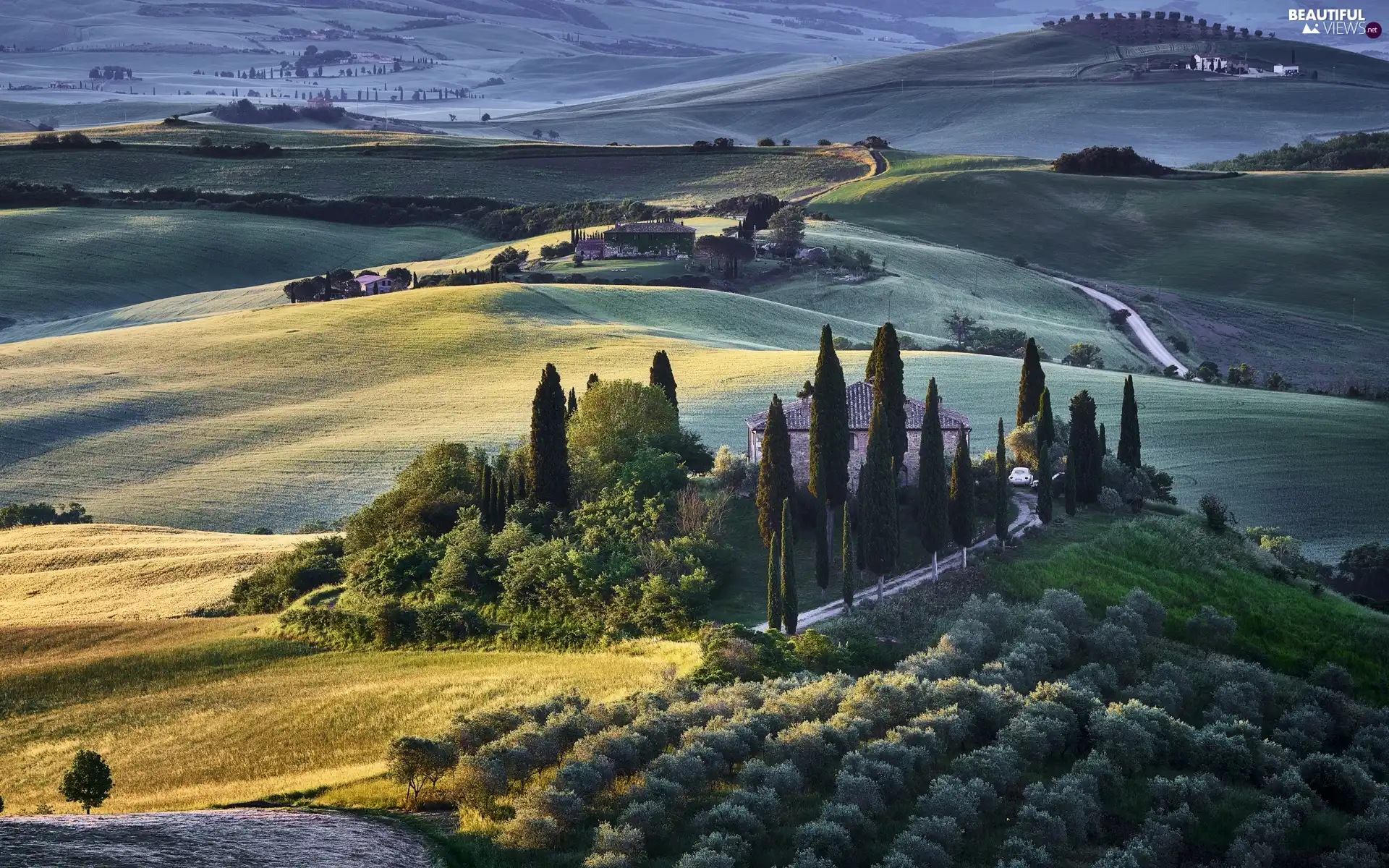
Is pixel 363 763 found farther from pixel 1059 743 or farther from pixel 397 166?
pixel 397 166

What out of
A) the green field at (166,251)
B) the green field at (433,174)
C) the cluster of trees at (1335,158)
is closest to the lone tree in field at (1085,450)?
the green field at (166,251)

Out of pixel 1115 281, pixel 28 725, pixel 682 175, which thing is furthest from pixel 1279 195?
pixel 28 725

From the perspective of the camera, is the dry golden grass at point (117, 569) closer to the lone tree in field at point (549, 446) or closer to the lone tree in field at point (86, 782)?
the lone tree in field at point (549, 446)

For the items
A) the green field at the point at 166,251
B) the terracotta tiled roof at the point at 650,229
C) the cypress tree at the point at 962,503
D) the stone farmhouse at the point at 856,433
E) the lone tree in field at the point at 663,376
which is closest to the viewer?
the cypress tree at the point at 962,503

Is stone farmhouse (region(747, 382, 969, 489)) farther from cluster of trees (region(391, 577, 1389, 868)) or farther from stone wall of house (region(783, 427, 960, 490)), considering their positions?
cluster of trees (region(391, 577, 1389, 868))

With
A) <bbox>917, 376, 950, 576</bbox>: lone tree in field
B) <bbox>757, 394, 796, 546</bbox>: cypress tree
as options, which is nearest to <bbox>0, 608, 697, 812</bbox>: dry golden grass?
<bbox>757, 394, 796, 546</bbox>: cypress tree

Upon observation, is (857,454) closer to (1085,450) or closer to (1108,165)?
(1085,450)
